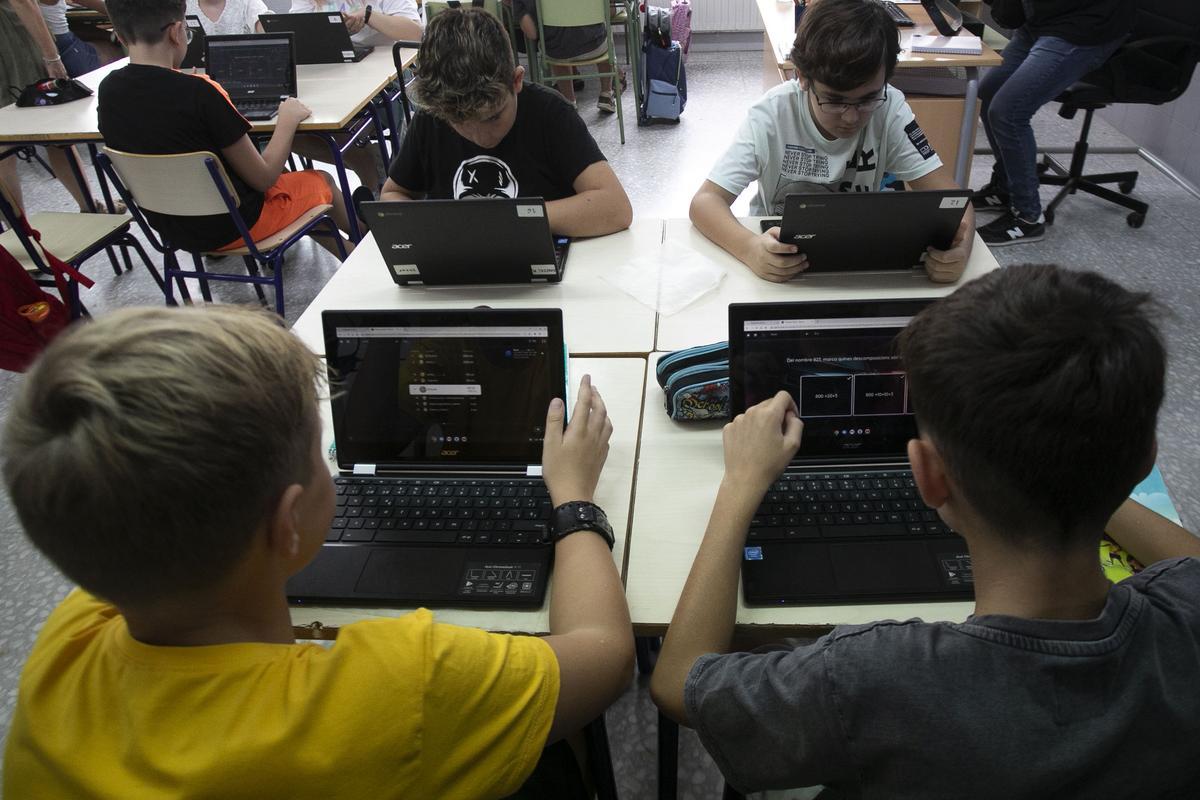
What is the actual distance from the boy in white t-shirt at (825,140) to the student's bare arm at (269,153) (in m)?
1.57

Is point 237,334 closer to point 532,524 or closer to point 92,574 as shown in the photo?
point 92,574

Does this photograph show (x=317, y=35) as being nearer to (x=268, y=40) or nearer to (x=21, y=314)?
(x=268, y=40)

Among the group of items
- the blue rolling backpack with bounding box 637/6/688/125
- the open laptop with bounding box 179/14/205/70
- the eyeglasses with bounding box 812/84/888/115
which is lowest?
the blue rolling backpack with bounding box 637/6/688/125

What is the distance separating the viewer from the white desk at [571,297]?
147 centimetres

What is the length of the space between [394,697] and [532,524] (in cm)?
38

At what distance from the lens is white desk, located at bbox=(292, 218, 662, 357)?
1474 millimetres

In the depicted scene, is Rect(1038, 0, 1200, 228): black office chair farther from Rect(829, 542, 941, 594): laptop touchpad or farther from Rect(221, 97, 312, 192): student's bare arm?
Rect(221, 97, 312, 192): student's bare arm

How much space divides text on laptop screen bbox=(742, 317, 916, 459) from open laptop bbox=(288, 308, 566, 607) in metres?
0.29

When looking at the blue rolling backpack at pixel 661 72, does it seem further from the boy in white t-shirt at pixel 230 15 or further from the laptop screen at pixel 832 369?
the laptop screen at pixel 832 369

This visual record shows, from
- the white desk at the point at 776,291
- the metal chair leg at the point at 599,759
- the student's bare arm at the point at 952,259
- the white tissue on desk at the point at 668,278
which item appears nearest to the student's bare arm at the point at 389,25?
the white tissue on desk at the point at 668,278

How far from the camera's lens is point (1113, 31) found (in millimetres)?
2725

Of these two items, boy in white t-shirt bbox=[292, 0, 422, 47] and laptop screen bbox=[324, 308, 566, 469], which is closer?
laptop screen bbox=[324, 308, 566, 469]

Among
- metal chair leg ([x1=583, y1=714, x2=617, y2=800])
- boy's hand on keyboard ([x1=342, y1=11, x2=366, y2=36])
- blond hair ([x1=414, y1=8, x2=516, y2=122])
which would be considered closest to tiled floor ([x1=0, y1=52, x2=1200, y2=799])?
metal chair leg ([x1=583, y1=714, x2=617, y2=800])

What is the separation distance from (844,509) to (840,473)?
73 mm
